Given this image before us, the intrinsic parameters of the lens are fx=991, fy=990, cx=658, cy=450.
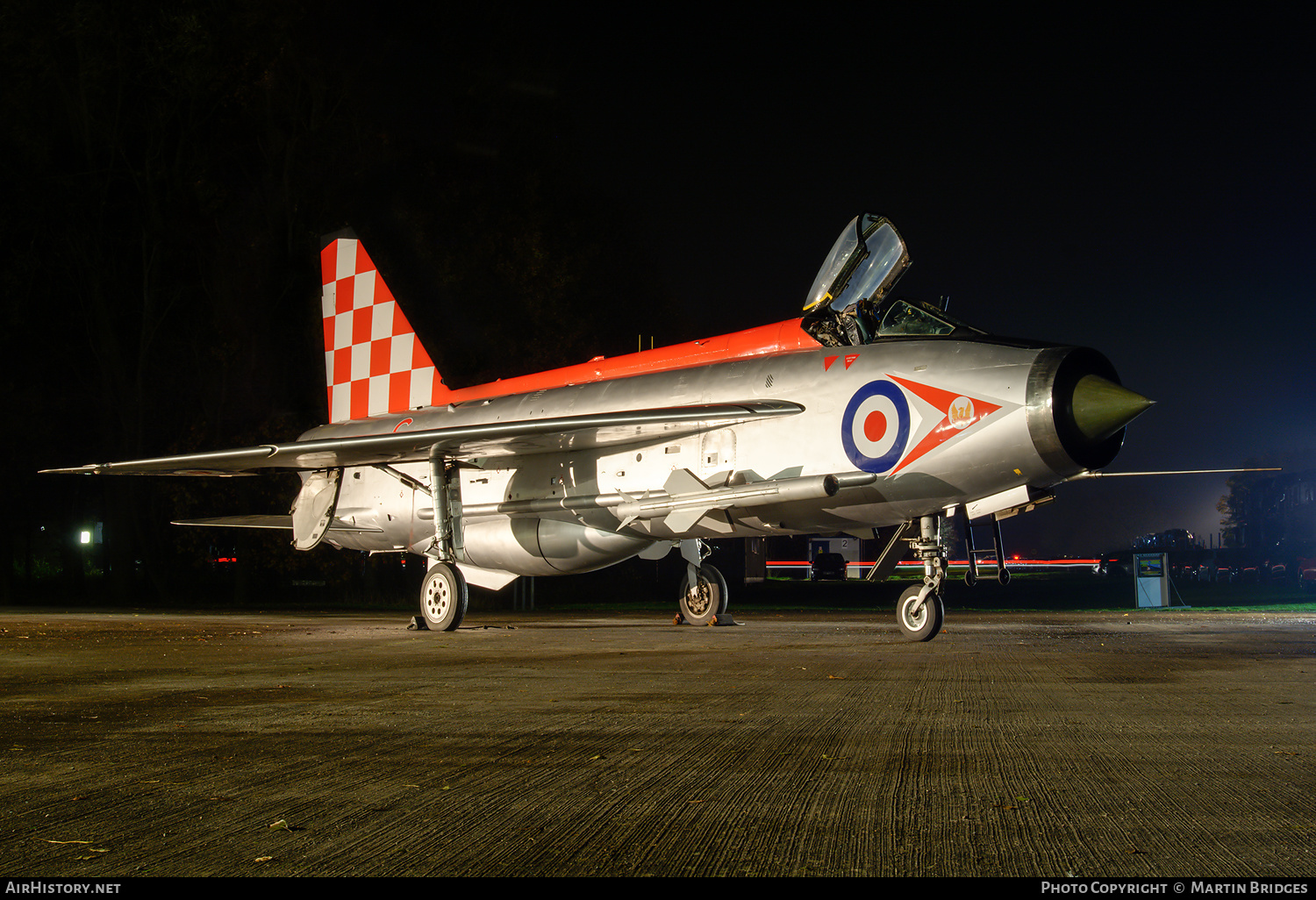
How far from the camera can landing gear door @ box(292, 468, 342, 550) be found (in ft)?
46.2

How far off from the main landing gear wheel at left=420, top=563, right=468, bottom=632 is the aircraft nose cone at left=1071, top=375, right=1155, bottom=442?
7.34 m

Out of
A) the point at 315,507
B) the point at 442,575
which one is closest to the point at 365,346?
the point at 315,507

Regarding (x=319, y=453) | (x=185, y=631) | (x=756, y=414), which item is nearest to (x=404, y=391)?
(x=319, y=453)

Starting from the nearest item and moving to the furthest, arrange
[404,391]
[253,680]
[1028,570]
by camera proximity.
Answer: [253,680] < [404,391] < [1028,570]

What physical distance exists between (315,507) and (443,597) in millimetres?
3296

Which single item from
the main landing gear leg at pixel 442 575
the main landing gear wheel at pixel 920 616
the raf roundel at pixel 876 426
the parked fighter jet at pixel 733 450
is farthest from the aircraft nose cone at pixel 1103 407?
the main landing gear leg at pixel 442 575

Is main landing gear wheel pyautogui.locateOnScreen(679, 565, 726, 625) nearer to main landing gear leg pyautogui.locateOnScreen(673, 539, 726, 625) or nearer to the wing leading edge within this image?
main landing gear leg pyautogui.locateOnScreen(673, 539, 726, 625)

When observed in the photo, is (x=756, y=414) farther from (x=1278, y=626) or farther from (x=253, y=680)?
(x=1278, y=626)

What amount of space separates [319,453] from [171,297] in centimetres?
1546

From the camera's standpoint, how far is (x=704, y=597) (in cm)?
1354

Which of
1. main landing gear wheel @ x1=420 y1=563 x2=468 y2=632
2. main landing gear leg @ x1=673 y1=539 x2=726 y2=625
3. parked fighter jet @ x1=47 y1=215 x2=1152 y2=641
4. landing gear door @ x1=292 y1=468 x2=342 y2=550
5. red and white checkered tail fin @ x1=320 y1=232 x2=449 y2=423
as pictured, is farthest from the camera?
red and white checkered tail fin @ x1=320 y1=232 x2=449 y2=423

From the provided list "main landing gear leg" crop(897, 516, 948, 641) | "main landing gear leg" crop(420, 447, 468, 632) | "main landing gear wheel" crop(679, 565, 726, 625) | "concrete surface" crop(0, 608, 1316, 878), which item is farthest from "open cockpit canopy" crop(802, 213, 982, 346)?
"main landing gear leg" crop(420, 447, 468, 632)

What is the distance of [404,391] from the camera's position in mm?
15195

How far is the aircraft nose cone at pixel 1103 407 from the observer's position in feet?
28.1
